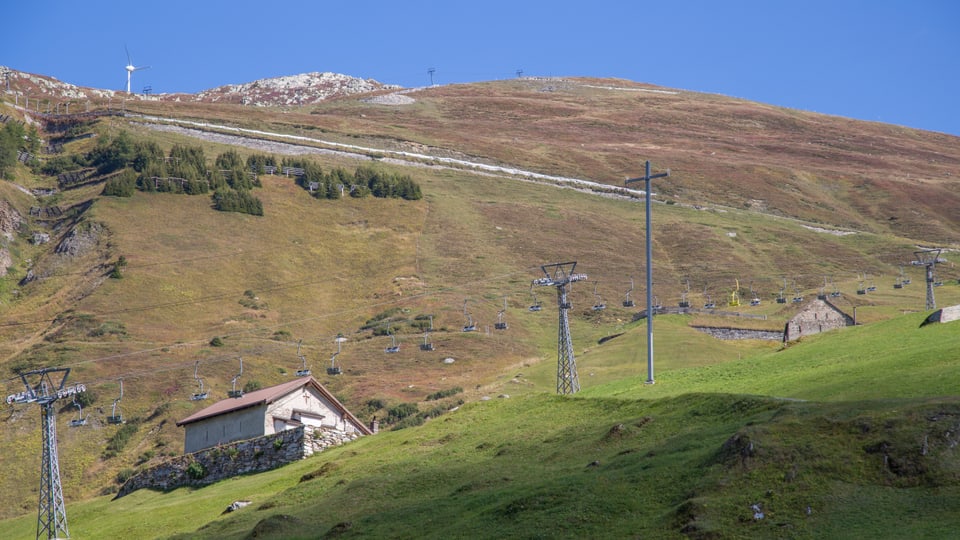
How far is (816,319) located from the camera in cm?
9662

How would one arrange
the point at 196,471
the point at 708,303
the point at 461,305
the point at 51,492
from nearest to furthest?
1. the point at 51,492
2. the point at 196,471
3. the point at 708,303
4. the point at 461,305

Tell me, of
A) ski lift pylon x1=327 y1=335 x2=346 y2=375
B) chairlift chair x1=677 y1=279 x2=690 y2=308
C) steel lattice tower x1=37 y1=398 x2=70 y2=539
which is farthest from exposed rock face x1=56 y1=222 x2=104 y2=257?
steel lattice tower x1=37 y1=398 x2=70 y2=539

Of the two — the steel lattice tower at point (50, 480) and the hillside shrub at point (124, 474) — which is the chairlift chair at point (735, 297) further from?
the steel lattice tower at point (50, 480)

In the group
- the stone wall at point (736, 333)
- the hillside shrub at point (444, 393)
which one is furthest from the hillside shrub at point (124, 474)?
the stone wall at point (736, 333)

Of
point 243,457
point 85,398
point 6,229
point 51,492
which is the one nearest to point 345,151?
point 6,229

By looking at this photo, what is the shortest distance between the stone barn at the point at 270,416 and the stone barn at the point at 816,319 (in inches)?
1720

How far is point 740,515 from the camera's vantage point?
27922 millimetres

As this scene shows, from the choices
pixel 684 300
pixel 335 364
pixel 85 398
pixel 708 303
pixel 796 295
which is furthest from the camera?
pixel 796 295

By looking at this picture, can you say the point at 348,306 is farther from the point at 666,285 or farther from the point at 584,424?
the point at 584,424

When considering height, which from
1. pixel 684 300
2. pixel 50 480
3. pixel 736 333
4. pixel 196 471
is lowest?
pixel 196 471

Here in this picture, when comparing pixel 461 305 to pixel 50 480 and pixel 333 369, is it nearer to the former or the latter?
A: pixel 333 369

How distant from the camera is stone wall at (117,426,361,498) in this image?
5978 cm

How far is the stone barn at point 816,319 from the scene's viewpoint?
9488cm

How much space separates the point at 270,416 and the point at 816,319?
52.9 m
